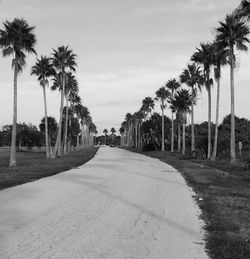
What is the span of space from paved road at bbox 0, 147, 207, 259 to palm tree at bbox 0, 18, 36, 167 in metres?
18.2

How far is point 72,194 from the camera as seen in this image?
13.3m

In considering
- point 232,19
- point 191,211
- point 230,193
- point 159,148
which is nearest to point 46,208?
point 191,211

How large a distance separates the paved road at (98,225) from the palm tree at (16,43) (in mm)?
18221

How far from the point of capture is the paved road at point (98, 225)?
21.6 feet

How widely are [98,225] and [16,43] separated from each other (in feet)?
80.3

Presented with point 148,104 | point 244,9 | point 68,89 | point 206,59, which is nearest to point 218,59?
point 206,59

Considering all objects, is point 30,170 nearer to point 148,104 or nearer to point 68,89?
point 68,89

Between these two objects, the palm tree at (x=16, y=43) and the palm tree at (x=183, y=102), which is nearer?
the palm tree at (x=16, y=43)

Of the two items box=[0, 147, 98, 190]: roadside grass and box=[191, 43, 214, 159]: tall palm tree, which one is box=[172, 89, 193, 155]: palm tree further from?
box=[0, 147, 98, 190]: roadside grass

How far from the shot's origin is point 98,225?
8516mm

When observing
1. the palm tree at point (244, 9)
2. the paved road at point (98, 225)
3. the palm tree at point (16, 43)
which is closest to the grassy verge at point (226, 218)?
the paved road at point (98, 225)

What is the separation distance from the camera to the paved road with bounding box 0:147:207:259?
21.6 feet

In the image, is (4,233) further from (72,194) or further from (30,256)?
(72,194)

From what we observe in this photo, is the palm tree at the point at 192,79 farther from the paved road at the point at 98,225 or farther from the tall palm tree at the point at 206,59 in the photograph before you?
the paved road at the point at 98,225
